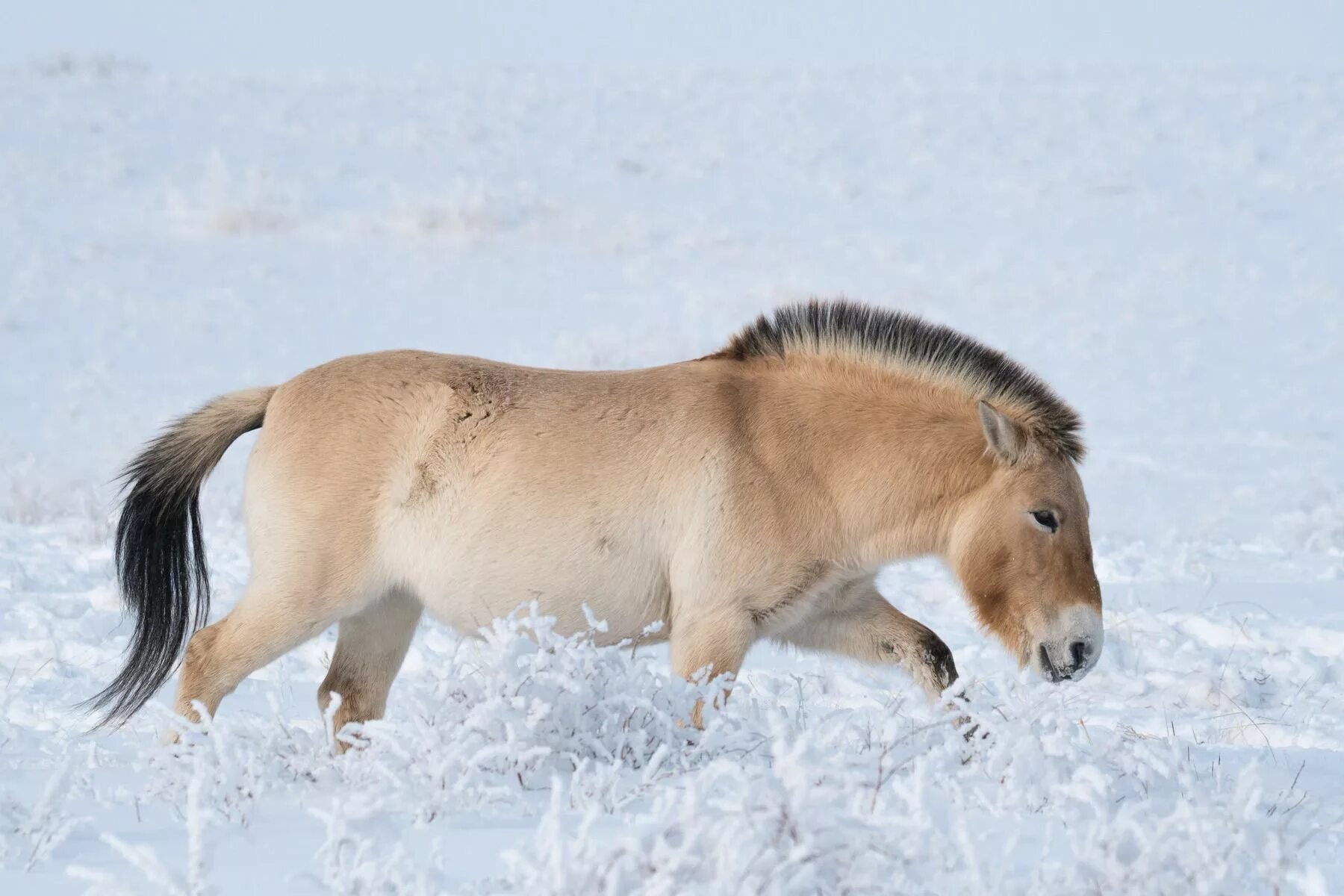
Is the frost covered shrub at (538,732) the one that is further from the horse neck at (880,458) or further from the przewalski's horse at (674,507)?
the horse neck at (880,458)

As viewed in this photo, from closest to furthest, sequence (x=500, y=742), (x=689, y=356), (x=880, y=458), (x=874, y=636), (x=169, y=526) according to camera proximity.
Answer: (x=500, y=742) → (x=880, y=458) → (x=874, y=636) → (x=169, y=526) → (x=689, y=356)

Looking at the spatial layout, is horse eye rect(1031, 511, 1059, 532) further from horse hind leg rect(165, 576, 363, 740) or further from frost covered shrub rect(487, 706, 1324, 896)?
horse hind leg rect(165, 576, 363, 740)

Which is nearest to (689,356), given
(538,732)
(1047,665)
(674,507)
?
(674,507)

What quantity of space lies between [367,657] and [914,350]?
2295 millimetres

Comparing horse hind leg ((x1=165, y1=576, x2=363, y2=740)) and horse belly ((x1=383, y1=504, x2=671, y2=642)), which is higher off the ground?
horse belly ((x1=383, y1=504, x2=671, y2=642))

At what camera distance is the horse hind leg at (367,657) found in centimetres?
523

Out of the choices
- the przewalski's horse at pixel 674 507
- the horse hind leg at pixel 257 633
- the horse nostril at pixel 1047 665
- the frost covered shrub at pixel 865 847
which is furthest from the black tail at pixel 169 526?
the horse nostril at pixel 1047 665

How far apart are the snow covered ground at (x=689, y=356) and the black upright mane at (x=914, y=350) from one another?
0.96 metres

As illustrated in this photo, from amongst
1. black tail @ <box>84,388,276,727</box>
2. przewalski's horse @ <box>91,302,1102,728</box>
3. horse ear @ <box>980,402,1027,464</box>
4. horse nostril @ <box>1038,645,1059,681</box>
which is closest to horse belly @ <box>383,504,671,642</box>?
przewalski's horse @ <box>91,302,1102,728</box>

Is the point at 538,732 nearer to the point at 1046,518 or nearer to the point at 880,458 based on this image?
the point at 880,458

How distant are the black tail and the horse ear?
262 cm

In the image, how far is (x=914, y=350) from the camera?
5137 mm

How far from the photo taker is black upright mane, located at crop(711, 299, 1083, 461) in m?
5.05

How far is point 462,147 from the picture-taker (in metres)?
24.9
